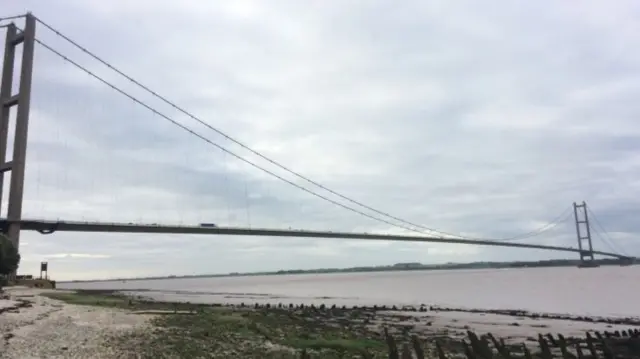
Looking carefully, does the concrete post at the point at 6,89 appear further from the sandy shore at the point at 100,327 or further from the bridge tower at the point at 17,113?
the sandy shore at the point at 100,327

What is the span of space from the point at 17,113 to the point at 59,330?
37391 millimetres

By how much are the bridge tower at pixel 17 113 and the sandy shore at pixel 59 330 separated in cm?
2393

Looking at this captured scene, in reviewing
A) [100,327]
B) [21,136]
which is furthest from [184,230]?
[100,327]

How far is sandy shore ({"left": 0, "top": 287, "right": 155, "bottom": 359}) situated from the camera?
12.3m

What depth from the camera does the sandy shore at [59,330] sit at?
1232 cm

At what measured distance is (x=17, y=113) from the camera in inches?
1857

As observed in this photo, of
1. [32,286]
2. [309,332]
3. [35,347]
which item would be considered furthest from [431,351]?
[32,286]

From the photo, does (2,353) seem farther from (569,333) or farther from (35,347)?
(569,333)

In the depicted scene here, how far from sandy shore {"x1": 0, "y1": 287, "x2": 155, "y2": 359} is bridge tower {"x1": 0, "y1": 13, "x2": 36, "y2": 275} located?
2393 cm

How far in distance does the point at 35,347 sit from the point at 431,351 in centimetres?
1071

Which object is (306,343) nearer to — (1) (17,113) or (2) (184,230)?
(1) (17,113)

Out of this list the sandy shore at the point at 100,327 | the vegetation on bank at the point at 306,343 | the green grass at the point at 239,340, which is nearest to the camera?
the vegetation on bank at the point at 306,343

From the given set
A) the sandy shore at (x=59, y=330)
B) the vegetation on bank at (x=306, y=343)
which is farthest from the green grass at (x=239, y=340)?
the sandy shore at (x=59, y=330)

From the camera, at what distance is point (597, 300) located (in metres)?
47.6
